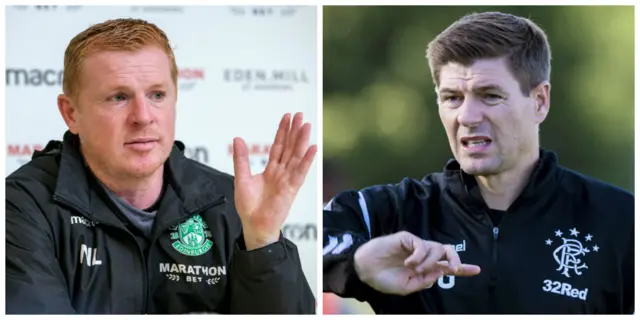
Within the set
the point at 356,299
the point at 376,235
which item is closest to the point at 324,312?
the point at 356,299

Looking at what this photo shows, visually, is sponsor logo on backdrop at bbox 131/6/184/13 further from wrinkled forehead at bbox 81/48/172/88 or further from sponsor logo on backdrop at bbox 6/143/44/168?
sponsor logo on backdrop at bbox 6/143/44/168

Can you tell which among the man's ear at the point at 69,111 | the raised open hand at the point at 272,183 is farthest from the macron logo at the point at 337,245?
the man's ear at the point at 69,111

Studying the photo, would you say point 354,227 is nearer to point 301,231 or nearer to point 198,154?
point 301,231

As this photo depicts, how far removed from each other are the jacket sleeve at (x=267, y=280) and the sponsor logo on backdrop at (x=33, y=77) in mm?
1085

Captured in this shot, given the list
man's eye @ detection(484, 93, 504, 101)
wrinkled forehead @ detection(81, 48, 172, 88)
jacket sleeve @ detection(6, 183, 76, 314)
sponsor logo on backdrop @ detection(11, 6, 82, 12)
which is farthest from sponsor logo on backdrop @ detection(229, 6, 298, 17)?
jacket sleeve @ detection(6, 183, 76, 314)

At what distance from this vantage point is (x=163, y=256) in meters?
3.44

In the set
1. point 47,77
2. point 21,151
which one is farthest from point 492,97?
point 21,151

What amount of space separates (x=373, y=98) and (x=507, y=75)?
0.57m

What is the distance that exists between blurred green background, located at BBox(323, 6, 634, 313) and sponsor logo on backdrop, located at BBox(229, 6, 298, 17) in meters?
0.18

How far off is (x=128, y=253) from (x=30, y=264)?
0.37 m

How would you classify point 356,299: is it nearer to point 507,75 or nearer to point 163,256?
point 163,256

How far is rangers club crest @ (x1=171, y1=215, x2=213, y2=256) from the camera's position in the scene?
11.4 feet

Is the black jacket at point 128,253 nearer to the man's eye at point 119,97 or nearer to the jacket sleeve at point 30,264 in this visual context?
the jacket sleeve at point 30,264

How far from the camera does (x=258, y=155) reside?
3719 mm
